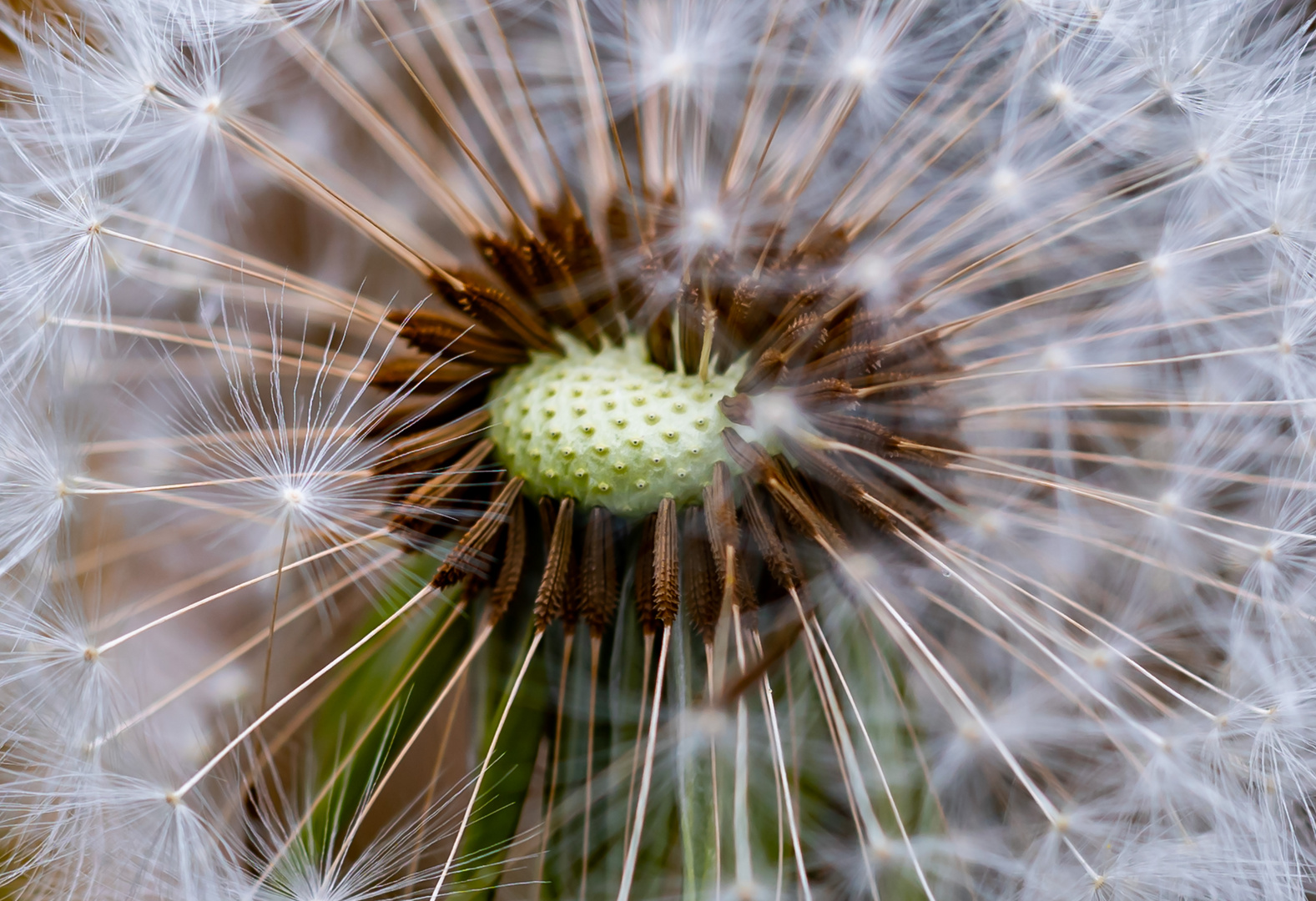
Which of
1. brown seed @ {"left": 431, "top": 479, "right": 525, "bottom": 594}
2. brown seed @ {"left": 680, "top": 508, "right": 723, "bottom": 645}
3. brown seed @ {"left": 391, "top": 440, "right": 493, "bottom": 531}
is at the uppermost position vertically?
brown seed @ {"left": 391, "top": 440, "right": 493, "bottom": 531}

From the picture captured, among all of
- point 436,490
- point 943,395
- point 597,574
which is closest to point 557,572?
point 597,574

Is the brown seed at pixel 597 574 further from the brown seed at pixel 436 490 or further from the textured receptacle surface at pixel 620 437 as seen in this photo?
the brown seed at pixel 436 490

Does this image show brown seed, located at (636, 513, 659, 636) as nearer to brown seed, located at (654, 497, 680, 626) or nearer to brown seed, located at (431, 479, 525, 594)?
brown seed, located at (654, 497, 680, 626)

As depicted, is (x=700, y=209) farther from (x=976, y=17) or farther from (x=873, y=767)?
(x=873, y=767)

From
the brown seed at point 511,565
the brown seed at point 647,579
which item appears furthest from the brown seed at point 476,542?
the brown seed at point 647,579

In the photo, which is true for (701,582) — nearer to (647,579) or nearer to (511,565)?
(647,579)

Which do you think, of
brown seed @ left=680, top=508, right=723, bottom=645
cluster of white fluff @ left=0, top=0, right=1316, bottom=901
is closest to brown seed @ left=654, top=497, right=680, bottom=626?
brown seed @ left=680, top=508, right=723, bottom=645

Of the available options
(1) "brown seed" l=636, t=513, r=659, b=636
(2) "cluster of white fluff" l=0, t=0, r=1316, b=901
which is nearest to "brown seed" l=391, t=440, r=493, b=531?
(2) "cluster of white fluff" l=0, t=0, r=1316, b=901

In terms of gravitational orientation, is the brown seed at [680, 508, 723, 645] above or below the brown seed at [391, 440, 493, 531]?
below
